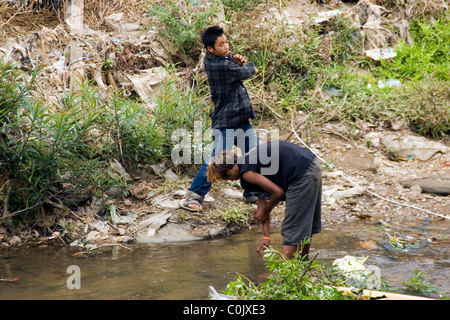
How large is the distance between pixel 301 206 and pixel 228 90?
1539 mm

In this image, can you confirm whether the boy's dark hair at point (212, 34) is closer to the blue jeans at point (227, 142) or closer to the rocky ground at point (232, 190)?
the blue jeans at point (227, 142)

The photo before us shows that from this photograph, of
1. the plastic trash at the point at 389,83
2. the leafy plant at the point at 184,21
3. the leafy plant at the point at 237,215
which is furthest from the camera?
the plastic trash at the point at 389,83

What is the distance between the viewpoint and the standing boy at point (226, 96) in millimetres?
4582

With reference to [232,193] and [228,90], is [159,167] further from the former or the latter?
[228,90]

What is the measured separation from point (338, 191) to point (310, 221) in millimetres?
2078

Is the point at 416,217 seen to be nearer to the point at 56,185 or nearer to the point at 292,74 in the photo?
the point at 292,74

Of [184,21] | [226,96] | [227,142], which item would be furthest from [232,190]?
[184,21]

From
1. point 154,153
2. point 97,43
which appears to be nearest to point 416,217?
point 154,153

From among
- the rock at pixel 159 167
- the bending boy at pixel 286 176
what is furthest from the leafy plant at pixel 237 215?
the bending boy at pixel 286 176

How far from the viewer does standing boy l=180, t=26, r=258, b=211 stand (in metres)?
4.58

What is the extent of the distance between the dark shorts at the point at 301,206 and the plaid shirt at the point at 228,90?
1.30m

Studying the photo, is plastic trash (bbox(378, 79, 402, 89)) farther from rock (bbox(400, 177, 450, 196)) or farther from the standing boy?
the standing boy

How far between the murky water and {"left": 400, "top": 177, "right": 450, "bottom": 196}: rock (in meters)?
0.61
